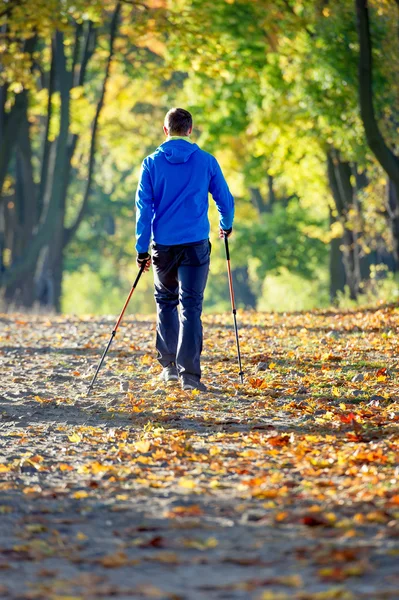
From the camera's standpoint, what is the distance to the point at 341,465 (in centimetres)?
641

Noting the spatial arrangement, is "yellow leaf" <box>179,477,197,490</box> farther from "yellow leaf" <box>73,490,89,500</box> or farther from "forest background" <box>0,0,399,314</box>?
"forest background" <box>0,0,399,314</box>

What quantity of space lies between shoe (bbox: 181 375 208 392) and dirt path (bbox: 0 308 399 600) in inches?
6.7

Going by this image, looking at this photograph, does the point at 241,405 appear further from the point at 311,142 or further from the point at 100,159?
the point at 100,159

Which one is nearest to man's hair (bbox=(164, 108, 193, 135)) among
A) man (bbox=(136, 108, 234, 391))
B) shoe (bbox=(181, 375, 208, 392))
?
man (bbox=(136, 108, 234, 391))

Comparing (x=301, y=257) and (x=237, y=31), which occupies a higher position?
(x=237, y=31)

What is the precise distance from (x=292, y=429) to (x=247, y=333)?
619cm

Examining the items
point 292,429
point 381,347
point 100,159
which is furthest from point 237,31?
point 100,159

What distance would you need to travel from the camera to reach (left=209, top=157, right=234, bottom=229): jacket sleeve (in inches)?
366

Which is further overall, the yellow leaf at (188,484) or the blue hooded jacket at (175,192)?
the blue hooded jacket at (175,192)

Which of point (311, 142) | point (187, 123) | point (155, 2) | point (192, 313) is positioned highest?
point (155, 2)

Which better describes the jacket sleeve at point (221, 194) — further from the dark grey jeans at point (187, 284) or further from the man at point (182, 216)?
the dark grey jeans at point (187, 284)

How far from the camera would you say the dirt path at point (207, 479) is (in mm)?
4434

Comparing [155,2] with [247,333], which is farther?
[155,2]

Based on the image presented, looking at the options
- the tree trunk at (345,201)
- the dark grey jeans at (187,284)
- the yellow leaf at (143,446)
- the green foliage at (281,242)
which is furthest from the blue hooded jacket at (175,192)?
the green foliage at (281,242)
